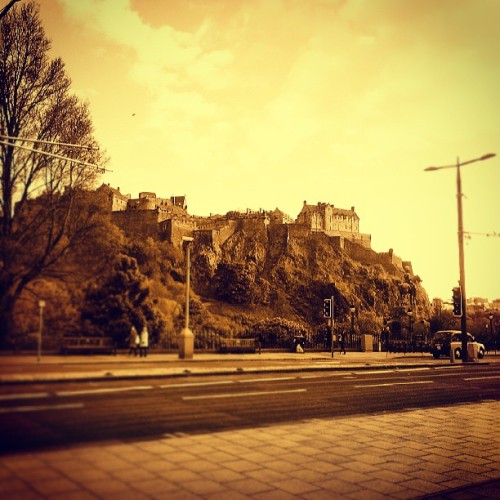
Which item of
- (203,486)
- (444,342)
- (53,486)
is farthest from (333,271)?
(53,486)

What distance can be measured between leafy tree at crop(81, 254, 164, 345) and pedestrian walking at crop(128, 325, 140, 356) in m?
0.06

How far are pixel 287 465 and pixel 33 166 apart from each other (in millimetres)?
4022

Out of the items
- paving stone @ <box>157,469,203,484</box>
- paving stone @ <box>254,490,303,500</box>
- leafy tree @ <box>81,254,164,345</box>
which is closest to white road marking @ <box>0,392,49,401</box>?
leafy tree @ <box>81,254,164,345</box>

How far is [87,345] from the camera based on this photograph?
427 centimetres

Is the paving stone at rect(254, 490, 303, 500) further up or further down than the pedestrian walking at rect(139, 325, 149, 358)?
further down

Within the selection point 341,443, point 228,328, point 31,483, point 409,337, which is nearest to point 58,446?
point 31,483

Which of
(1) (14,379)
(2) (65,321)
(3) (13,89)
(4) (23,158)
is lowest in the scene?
(1) (14,379)

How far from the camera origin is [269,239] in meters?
83.4

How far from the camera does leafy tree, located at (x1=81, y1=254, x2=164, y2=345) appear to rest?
4.35 m

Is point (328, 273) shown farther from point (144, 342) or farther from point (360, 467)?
point (144, 342)

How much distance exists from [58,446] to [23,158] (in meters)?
2.41

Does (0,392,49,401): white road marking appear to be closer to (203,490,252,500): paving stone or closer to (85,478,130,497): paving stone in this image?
(85,478,130,497): paving stone

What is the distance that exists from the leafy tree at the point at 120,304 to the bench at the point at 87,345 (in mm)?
63

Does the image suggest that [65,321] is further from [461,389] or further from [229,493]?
[461,389]
